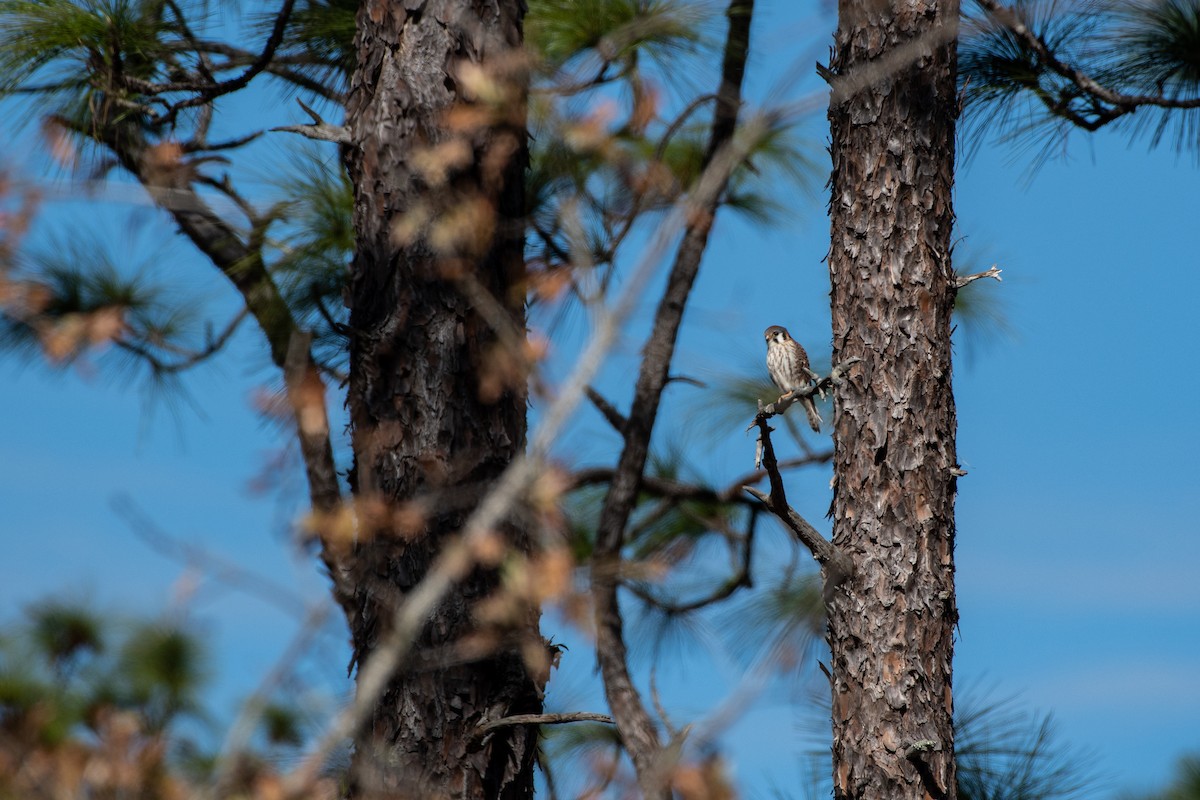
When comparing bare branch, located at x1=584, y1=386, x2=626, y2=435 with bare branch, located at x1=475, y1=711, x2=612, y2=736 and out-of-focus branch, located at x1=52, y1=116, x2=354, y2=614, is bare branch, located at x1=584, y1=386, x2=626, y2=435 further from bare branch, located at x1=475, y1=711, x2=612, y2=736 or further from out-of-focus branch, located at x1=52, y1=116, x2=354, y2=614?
bare branch, located at x1=475, y1=711, x2=612, y2=736

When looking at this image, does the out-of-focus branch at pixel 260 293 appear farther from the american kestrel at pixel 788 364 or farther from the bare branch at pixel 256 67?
the american kestrel at pixel 788 364

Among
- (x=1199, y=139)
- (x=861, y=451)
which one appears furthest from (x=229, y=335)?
(x=1199, y=139)

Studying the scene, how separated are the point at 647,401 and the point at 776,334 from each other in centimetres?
66

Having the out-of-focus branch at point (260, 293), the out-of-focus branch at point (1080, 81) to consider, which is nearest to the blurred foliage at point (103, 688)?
the out-of-focus branch at point (260, 293)

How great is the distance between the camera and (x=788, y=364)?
4.16m

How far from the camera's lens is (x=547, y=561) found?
98.4 inches

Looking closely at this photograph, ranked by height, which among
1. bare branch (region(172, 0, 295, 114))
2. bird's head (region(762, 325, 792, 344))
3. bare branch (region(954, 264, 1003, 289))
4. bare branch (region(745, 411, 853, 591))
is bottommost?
bare branch (region(745, 411, 853, 591))

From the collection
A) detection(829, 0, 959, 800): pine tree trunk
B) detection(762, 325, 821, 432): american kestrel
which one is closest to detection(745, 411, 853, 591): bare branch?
detection(829, 0, 959, 800): pine tree trunk

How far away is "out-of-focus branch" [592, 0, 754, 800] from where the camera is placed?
435cm

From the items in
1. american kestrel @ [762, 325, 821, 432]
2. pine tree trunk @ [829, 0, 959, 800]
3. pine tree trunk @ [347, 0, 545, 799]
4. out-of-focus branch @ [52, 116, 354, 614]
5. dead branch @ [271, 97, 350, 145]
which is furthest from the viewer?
out-of-focus branch @ [52, 116, 354, 614]

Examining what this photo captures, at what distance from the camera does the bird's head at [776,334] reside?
423 cm

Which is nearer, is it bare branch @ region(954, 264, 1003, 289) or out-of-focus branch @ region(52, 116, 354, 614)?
bare branch @ region(954, 264, 1003, 289)

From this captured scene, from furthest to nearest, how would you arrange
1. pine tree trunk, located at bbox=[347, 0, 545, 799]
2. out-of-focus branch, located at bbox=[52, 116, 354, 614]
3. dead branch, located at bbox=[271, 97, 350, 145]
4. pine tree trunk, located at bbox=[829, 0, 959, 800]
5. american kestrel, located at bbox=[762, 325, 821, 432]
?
1. out-of-focus branch, located at bbox=[52, 116, 354, 614]
2. american kestrel, located at bbox=[762, 325, 821, 432]
3. dead branch, located at bbox=[271, 97, 350, 145]
4. pine tree trunk, located at bbox=[347, 0, 545, 799]
5. pine tree trunk, located at bbox=[829, 0, 959, 800]

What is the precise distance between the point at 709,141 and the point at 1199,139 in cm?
196
